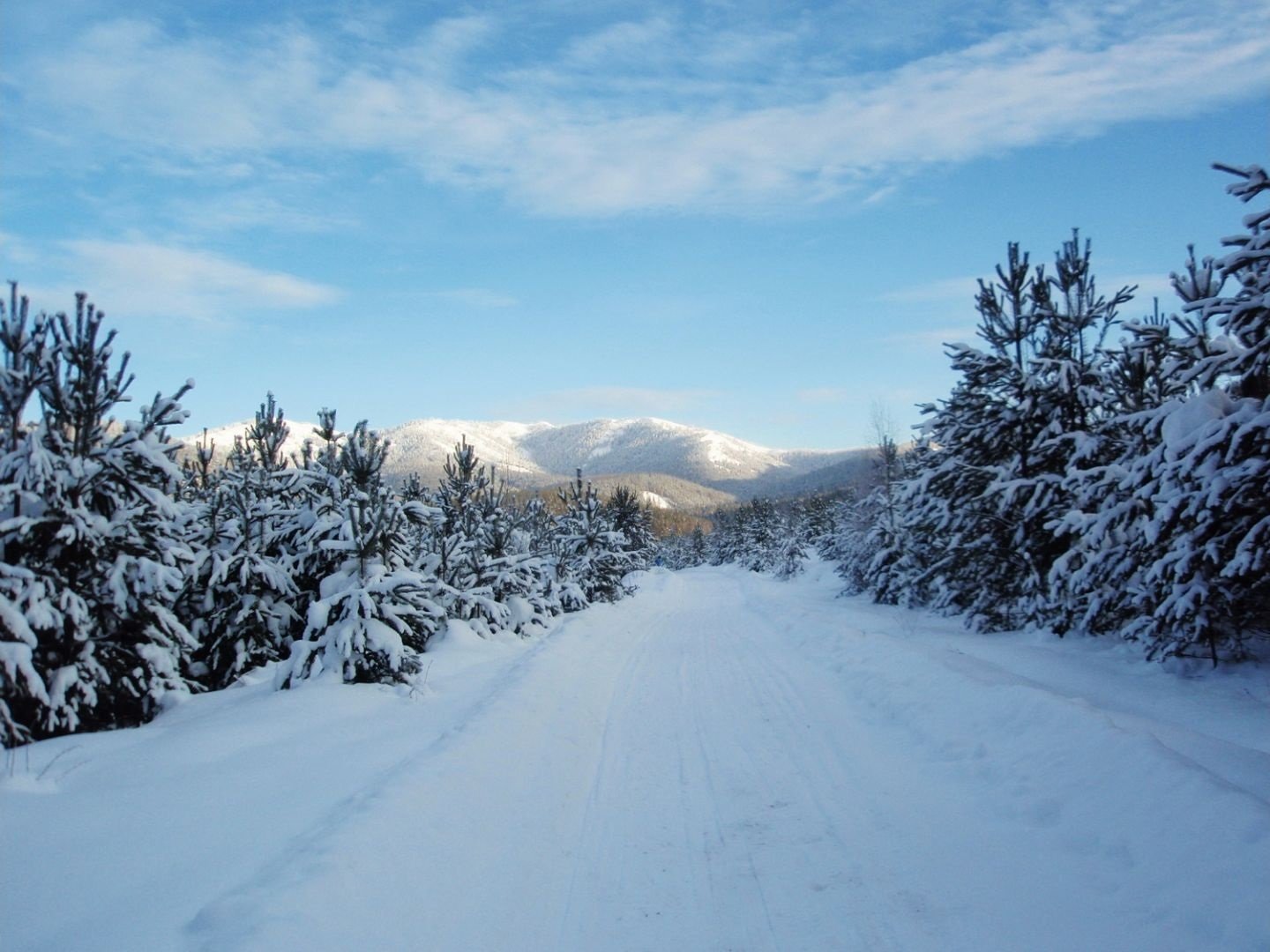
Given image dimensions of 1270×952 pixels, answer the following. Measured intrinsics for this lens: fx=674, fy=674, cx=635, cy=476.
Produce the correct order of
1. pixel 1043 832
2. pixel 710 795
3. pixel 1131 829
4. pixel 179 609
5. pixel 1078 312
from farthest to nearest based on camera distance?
pixel 1078 312 < pixel 179 609 < pixel 710 795 < pixel 1043 832 < pixel 1131 829

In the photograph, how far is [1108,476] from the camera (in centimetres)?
1030

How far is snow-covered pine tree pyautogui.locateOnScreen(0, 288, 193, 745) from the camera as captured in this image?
305 inches

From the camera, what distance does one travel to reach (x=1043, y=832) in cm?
490

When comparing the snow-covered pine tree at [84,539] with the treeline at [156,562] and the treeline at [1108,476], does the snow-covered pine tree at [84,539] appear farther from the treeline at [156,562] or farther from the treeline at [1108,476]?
the treeline at [1108,476]

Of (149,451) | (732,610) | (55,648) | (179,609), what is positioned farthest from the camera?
(732,610)

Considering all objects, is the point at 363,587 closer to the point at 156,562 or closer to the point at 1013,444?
the point at 156,562

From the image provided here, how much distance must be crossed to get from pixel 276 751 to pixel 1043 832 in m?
6.89

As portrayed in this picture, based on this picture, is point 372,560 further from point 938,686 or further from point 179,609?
point 938,686

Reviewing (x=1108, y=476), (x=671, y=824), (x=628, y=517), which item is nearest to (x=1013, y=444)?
(x=1108, y=476)

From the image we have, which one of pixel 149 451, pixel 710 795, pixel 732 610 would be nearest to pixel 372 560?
pixel 149 451

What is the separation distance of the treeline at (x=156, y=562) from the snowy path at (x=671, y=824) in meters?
1.00

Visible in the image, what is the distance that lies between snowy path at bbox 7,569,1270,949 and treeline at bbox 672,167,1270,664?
63.6 inches

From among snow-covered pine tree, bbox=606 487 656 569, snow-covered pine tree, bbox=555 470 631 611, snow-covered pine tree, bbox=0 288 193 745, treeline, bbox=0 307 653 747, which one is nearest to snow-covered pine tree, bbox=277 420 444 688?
treeline, bbox=0 307 653 747

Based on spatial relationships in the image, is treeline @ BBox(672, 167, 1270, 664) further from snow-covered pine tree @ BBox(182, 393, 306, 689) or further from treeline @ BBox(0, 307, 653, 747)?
Answer: snow-covered pine tree @ BBox(182, 393, 306, 689)
